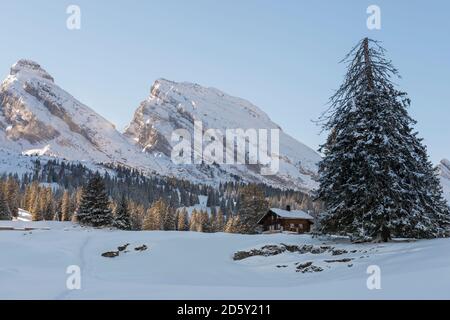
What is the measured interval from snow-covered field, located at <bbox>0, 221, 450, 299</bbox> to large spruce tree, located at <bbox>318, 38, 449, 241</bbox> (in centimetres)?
164

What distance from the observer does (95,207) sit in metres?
62.7

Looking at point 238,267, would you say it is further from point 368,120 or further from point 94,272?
point 368,120

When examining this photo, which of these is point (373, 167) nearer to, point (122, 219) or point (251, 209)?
point (251, 209)

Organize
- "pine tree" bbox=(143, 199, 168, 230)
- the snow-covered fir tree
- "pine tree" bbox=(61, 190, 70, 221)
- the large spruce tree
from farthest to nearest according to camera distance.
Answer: "pine tree" bbox=(61, 190, 70, 221) < "pine tree" bbox=(143, 199, 168, 230) < the snow-covered fir tree < the large spruce tree

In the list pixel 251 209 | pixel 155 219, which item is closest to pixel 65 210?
pixel 155 219

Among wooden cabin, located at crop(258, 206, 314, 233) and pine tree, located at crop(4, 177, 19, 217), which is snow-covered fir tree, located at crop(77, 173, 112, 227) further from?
pine tree, located at crop(4, 177, 19, 217)

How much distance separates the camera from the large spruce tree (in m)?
26.3

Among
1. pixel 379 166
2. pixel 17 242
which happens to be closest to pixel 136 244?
pixel 17 242

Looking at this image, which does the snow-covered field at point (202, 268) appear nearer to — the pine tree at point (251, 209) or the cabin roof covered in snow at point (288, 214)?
the pine tree at point (251, 209)

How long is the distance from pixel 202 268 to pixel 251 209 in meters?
40.0

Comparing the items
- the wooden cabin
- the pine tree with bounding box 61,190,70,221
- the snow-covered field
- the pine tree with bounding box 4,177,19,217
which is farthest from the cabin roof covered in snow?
the pine tree with bounding box 4,177,19,217

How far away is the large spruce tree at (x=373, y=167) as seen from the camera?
86.3ft
